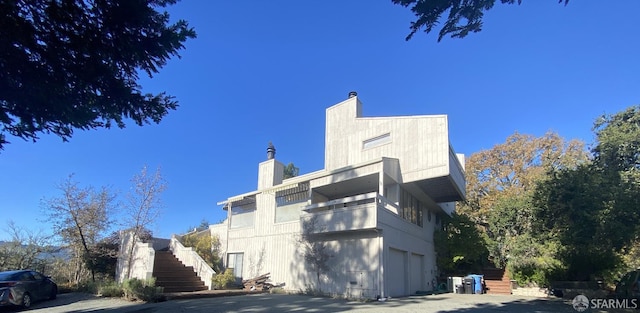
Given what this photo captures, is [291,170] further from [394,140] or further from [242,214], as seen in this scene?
[394,140]

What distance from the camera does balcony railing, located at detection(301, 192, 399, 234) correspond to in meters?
14.6

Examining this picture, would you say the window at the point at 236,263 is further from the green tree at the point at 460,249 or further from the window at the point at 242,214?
the green tree at the point at 460,249

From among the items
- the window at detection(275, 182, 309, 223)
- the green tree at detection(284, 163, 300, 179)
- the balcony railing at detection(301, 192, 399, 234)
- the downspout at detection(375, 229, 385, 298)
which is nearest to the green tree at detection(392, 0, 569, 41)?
the balcony railing at detection(301, 192, 399, 234)

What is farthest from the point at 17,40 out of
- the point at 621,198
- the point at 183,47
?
the point at 621,198

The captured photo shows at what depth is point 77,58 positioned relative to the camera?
6.54 metres

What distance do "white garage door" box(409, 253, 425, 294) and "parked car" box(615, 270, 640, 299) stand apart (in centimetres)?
793

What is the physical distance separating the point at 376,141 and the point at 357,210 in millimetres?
4990

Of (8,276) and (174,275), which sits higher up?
(8,276)

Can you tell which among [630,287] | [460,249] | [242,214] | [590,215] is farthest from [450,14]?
[460,249]

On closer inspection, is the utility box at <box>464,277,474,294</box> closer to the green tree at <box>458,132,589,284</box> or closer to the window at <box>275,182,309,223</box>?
the green tree at <box>458,132,589,284</box>

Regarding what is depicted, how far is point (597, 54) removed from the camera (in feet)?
40.1

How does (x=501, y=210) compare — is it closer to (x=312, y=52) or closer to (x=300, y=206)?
(x=300, y=206)

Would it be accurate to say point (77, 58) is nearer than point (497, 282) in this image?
Yes

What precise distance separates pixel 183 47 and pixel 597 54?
42.3 feet
